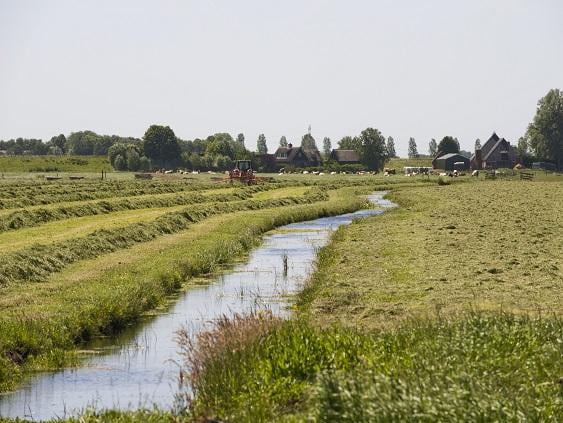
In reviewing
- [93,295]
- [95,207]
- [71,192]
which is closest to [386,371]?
[93,295]

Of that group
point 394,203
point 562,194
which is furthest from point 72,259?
point 562,194

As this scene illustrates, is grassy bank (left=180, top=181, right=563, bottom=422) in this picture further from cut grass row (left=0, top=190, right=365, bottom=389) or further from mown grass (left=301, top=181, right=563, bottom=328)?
cut grass row (left=0, top=190, right=365, bottom=389)

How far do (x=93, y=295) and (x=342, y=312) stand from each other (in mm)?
7444

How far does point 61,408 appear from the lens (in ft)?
64.1

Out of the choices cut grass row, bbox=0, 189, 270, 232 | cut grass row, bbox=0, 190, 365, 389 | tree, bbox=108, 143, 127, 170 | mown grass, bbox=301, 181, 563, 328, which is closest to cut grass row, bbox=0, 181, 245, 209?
cut grass row, bbox=0, 189, 270, 232

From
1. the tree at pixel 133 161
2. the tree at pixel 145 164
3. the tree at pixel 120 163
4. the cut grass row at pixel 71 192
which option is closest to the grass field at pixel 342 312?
the cut grass row at pixel 71 192

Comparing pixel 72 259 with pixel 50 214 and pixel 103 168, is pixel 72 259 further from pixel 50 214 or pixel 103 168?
pixel 103 168

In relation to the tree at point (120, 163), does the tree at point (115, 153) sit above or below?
above

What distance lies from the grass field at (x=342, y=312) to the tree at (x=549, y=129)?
427ft

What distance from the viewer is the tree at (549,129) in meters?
188

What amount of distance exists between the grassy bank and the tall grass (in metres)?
0.02

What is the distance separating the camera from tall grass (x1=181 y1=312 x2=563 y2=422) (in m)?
14.0

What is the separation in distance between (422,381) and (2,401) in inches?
371

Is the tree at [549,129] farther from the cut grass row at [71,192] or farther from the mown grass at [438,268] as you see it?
the mown grass at [438,268]
